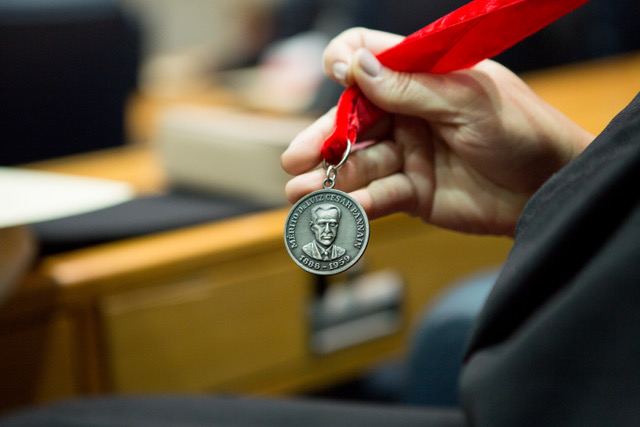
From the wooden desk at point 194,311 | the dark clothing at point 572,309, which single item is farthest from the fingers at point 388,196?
the wooden desk at point 194,311

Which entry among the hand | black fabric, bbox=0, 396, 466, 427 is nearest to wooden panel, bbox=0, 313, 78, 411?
black fabric, bbox=0, 396, 466, 427

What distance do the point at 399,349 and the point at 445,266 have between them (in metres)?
0.17

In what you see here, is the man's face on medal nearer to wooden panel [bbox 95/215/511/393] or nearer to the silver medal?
the silver medal

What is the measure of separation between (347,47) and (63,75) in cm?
122

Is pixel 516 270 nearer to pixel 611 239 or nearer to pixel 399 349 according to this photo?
pixel 611 239

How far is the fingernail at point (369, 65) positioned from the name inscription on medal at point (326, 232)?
99 millimetres

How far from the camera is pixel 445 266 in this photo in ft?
3.94

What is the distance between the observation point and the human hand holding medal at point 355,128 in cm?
46

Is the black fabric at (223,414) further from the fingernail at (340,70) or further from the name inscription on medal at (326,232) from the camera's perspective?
the fingernail at (340,70)

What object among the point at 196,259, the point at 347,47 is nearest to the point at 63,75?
the point at 196,259

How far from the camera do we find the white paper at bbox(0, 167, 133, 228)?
0.75 meters

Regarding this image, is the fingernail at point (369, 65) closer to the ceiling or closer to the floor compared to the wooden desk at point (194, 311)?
closer to the ceiling

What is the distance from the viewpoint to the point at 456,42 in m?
0.48

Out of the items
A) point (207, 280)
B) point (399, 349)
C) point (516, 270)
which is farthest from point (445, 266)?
point (516, 270)
